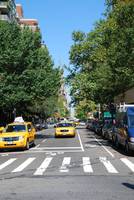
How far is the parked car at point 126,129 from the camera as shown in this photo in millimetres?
24706

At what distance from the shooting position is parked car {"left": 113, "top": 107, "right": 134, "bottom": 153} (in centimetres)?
2471

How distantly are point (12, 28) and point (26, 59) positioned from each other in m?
3.23

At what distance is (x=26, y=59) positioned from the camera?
42531 mm

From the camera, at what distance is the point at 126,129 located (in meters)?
25.8

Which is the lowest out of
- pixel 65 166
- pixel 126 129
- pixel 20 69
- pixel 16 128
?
pixel 65 166

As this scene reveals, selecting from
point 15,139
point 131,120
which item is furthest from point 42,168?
point 15,139

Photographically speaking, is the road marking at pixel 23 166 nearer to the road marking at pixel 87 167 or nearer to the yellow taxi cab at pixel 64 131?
the road marking at pixel 87 167

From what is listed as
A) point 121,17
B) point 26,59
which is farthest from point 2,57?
point 121,17

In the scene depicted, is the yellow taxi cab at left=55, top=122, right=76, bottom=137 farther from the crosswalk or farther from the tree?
the crosswalk

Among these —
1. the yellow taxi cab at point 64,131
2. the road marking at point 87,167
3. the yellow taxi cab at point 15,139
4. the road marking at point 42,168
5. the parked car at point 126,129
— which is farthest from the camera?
the yellow taxi cab at point 64,131

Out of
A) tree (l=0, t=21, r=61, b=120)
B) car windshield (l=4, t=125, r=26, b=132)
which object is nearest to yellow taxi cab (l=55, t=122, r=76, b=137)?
tree (l=0, t=21, r=61, b=120)

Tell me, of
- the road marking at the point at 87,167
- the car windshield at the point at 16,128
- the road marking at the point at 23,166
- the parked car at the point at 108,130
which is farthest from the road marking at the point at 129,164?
the parked car at the point at 108,130

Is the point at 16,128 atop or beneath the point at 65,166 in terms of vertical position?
atop

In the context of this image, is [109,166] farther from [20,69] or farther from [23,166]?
[20,69]
